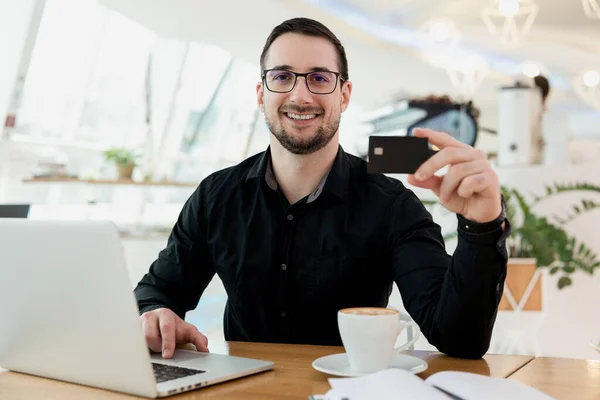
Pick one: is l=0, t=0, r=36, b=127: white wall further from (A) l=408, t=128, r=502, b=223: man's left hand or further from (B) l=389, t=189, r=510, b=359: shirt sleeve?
(A) l=408, t=128, r=502, b=223: man's left hand

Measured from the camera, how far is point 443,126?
458 cm

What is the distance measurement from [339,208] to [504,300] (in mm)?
2829

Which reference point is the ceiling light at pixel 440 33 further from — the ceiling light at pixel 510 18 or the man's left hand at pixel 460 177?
the man's left hand at pixel 460 177

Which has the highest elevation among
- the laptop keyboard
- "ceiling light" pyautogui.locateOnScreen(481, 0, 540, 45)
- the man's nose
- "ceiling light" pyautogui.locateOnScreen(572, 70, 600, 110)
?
"ceiling light" pyautogui.locateOnScreen(481, 0, 540, 45)

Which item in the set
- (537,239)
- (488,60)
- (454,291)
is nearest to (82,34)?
(537,239)

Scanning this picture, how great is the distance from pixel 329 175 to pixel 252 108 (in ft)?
30.6

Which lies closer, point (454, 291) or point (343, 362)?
point (343, 362)

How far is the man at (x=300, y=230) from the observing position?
162 centimetres

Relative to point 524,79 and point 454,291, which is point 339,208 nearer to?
point 454,291

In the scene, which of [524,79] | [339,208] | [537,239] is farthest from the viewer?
[524,79]

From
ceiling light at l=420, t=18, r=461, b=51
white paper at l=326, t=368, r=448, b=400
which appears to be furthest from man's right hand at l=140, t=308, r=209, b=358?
ceiling light at l=420, t=18, r=461, b=51

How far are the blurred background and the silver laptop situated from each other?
640mm

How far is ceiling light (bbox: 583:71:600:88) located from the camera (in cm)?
859

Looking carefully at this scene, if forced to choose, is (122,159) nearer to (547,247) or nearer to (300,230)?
(547,247)
